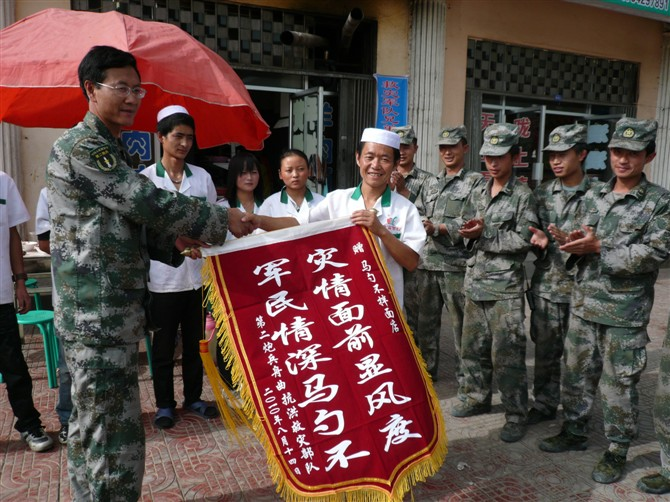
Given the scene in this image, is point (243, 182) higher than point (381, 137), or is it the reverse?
point (381, 137)

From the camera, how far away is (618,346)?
2.85 metres

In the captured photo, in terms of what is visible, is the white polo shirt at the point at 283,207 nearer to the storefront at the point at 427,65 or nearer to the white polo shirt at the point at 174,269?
the white polo shirt at the point at 174,269

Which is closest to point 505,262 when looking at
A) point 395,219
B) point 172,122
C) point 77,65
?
point 395,219

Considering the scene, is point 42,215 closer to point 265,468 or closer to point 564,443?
point 265,468

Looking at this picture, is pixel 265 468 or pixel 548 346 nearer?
pixel 265 468

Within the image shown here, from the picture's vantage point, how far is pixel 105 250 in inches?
81.5

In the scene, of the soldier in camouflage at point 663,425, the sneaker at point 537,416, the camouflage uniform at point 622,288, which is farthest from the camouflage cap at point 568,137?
the sneaker at point 537,416

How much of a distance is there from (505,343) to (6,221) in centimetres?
311

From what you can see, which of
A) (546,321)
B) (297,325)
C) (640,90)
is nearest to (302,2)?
(546,321)

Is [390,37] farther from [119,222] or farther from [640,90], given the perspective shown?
[119,222]

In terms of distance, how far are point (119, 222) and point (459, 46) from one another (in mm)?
7059

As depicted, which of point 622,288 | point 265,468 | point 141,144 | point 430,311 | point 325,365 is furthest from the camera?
point 141,144

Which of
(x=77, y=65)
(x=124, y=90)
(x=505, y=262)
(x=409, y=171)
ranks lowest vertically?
(x=505, y=262)

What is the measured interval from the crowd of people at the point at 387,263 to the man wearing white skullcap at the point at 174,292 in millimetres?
10
